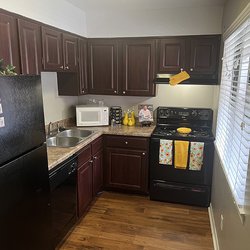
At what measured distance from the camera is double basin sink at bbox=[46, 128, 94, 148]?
113 inches

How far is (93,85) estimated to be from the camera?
3.45 metres

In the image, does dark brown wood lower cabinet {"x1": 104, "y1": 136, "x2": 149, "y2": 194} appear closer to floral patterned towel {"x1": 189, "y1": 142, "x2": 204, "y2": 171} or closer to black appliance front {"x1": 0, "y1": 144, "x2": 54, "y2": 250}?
floral patterned towel {"x1": 189, "y1": 142, "x2": 204, "y2": 171}

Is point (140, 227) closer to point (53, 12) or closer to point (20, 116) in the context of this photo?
point (20, 116)

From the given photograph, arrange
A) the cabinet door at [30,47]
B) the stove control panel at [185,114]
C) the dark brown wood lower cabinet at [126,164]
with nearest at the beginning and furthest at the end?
1. the cabinet door at [30,47]
2. the dark brown wood lower cabinet at [126,164]
3. the stove control panel at [185,114]

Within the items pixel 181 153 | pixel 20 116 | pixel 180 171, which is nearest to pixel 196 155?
pixel 181 153

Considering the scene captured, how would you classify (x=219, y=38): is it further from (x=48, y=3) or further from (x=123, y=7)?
(x=48, y=3)

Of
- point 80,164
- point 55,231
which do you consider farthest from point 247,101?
point 55,231

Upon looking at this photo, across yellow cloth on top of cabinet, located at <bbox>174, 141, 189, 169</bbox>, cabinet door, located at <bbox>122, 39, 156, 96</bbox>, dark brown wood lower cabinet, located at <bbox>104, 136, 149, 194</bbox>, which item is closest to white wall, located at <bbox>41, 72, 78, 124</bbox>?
dark brown wood lower cabinet, located at <bbox>104, 136, 149, 194</bbox>

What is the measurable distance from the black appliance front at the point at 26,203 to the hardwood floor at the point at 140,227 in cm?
71

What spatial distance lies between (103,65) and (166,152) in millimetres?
1481

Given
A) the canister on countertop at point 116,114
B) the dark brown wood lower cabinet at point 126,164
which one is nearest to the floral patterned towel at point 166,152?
the dark brown wood lower cabinet at point 126,164

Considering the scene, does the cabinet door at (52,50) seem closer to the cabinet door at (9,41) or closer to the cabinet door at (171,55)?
the cabinet door at (9,41)

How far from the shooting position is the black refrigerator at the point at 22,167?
4.40ft

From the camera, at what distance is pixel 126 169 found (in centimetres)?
321
